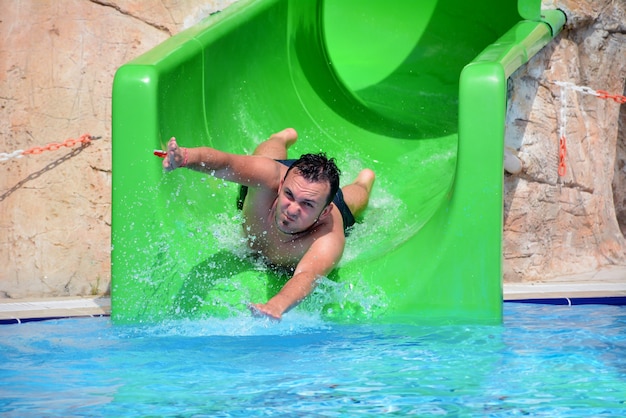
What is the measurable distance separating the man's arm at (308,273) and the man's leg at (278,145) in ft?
1.84

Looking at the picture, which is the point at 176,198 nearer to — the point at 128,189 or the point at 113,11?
the point at 128,189

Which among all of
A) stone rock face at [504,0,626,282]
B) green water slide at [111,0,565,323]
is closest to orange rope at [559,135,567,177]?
stone rock face at [504,0,626,282]

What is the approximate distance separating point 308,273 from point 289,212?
0.22 meters

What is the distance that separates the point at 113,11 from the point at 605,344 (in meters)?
2.73

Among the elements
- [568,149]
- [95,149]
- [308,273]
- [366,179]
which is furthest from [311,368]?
[568,149]

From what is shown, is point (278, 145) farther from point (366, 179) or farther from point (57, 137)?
point (57, 137)

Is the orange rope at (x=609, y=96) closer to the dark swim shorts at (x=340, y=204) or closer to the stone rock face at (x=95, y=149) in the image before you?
the stone rock face at (x=95, y=149)

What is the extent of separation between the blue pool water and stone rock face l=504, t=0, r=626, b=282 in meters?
1.03

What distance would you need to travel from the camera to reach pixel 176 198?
11.2 feet

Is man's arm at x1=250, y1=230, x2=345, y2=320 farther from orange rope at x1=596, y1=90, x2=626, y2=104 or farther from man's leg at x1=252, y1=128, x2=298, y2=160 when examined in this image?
orange rope at x1=596, y1=90, x2=626, y2=104

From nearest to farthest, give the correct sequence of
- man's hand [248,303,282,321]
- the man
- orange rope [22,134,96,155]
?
man's hand [248,303,282,321]
the man
orange rope [22,134,96,155]

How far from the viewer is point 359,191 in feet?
13.0

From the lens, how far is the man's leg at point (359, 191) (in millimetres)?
3877

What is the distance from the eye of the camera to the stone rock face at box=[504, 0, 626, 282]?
173 inches
